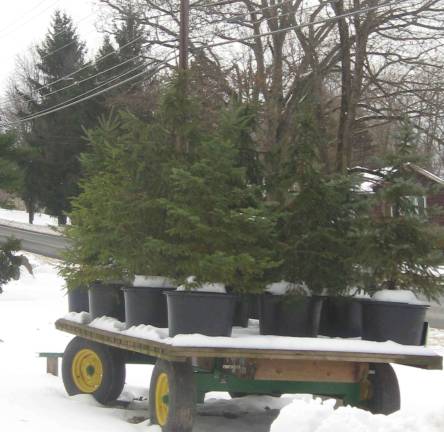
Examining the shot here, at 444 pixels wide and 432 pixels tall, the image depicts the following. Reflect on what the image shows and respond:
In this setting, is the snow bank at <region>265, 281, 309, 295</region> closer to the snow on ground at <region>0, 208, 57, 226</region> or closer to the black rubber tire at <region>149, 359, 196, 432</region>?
the black rubber tire at <region>149, 359, 196, 432</region>

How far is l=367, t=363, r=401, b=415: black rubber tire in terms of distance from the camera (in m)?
7.08

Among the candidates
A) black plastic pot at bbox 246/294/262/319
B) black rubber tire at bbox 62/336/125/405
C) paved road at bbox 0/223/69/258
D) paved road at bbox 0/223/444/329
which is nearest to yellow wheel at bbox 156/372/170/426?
black plastic pot at bbox 246/294/262/319

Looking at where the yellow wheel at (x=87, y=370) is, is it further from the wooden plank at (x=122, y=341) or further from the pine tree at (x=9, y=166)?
the pine tree at (x=9, y=166)

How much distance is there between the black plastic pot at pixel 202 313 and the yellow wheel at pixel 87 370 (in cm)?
215

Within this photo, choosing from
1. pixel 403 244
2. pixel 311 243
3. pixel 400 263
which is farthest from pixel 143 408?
pixel 403 244

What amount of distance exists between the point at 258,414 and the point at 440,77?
17811 mm

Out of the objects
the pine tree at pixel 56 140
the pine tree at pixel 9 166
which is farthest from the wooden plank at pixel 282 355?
the pine tree at pixel 56 140

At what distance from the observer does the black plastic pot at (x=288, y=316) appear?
6.85 m

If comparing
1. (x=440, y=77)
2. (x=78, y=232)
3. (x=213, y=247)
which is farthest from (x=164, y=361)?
(x=440, y=77)

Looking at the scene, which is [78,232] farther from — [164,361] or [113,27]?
[113,27]

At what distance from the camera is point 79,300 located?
362 inches

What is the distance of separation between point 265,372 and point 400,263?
4.56 ft

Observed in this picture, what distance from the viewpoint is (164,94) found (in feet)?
24.5

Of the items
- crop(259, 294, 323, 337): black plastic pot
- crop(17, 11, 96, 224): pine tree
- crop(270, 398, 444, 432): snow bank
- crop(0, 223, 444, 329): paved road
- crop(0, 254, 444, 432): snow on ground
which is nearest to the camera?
crop(270, 398, 444, 432): snow bank
